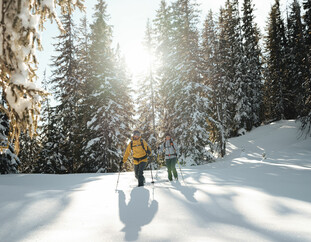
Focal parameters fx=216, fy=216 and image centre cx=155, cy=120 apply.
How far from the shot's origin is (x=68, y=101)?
62.0 ft

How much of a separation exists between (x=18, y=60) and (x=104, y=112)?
500 inches

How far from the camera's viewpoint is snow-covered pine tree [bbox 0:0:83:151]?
352cm

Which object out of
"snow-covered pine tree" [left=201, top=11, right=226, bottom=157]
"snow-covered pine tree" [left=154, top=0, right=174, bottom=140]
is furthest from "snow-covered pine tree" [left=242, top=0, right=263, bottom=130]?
"snow-covered pine tree" [left=154, top=0, right=174, bottom=140]

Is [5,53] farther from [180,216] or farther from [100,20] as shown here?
[100,20]

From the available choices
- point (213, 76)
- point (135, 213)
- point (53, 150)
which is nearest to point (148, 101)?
point (213, 76)

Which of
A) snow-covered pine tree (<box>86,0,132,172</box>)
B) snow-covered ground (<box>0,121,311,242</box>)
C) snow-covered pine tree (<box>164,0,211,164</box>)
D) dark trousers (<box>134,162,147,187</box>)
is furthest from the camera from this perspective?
snow-covered pine tree (<box>164,0,211,164</box>)

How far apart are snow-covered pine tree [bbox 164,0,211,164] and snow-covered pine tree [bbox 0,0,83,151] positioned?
14355 millimetres

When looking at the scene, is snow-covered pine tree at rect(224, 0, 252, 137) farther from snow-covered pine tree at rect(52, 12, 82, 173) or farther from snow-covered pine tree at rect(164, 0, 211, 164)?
snow-covered pine tree at rect(52, 12, 82, 173)

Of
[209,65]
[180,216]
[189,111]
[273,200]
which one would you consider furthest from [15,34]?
[209,65]

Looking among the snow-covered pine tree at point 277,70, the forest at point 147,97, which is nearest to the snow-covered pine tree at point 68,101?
the forest at point 147,97

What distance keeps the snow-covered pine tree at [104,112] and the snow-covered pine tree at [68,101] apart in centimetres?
210

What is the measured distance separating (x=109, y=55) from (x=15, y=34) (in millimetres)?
15137

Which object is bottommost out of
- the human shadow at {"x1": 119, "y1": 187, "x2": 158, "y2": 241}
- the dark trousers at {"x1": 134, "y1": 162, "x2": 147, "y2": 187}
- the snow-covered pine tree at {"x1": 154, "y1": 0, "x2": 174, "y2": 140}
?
the human shadow at {"x1": 119, "y1": 187, "x2": 158, "y2": 241}

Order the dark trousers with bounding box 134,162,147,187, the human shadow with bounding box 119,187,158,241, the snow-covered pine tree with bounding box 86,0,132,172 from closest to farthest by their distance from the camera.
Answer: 1. the human shadow with bounding box 119,187,158,241
2. the dark trousers with bounding box 134,162,147,187
3. the snow-covered pine tree with bounding box 86,0,132,172
